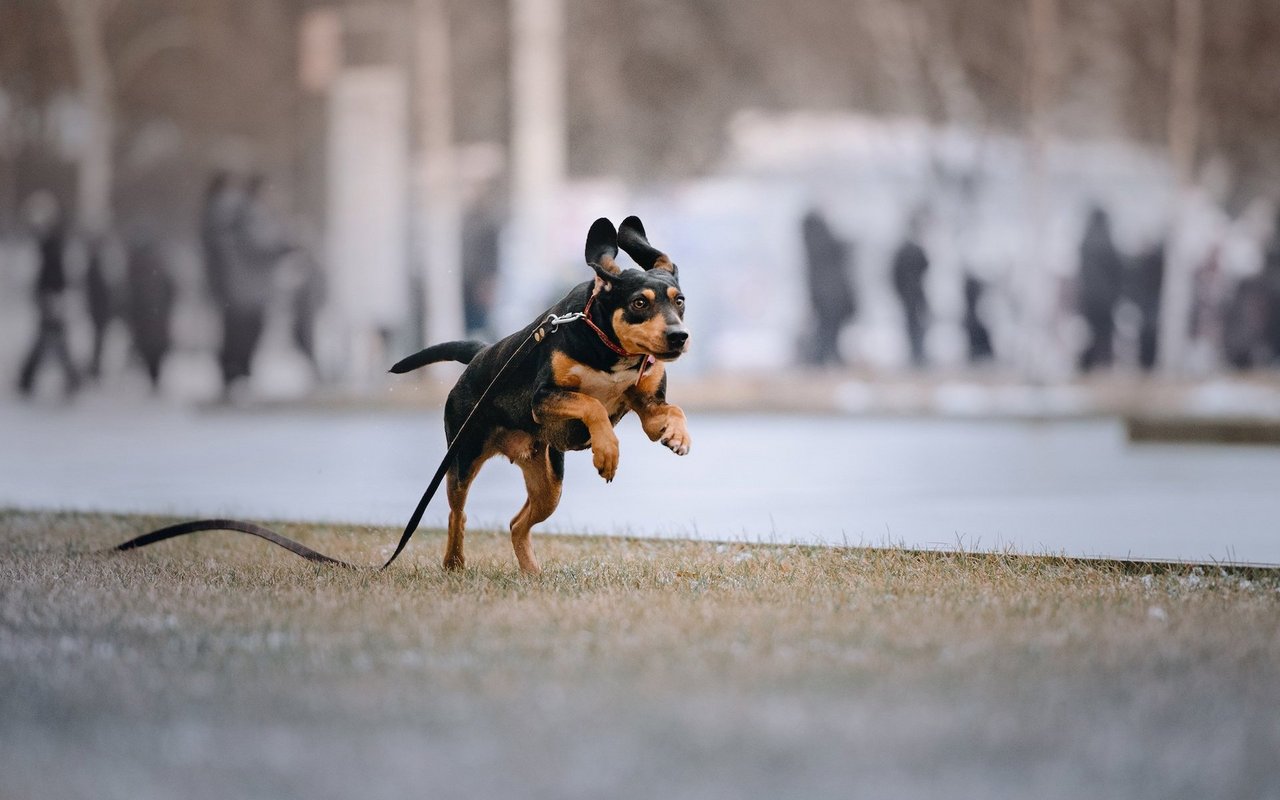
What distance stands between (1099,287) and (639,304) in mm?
16412

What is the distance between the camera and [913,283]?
19.4 meters

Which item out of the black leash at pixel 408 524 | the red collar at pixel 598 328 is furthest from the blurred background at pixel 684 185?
the red collar at pixel 598 328

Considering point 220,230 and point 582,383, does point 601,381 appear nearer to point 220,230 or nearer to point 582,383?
point 582,383

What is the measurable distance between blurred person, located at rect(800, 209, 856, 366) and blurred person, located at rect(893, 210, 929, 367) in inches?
24.2

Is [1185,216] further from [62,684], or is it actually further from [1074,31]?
[62,684]

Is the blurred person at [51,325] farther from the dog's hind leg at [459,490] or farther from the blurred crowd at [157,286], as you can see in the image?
the dog's hind leg at [459,490]

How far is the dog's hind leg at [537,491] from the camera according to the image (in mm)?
5172

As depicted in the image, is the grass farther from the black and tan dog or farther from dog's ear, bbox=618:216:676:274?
dog's ear, bbox=618:216:676:274

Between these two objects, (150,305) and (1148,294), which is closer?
(150,305)

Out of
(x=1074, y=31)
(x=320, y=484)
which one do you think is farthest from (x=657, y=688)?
(x=1074, y=31)

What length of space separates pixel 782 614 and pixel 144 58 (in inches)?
658

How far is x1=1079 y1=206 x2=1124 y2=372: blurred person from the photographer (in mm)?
19750

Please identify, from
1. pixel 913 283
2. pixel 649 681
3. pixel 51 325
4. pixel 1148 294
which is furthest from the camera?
pixel 1148 294

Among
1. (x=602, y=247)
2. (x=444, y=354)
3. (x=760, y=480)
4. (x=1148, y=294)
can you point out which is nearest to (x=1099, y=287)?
(x=1148, y=294)
